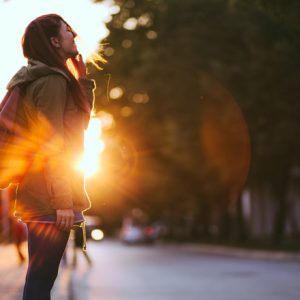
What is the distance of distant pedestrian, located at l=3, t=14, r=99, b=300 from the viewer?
3.70 meters

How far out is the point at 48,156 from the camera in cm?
371

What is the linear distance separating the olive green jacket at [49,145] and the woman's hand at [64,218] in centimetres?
2

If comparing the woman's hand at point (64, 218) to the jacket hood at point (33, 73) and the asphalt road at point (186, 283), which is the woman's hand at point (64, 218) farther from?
the asphalt road at point (186, 283)

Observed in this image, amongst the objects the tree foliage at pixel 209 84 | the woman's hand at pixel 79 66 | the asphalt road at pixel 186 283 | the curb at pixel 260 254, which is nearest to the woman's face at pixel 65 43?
the woman's hand at pixel 79 66

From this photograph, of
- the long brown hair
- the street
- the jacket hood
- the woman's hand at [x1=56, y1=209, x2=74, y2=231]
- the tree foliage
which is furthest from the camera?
the tree foliage

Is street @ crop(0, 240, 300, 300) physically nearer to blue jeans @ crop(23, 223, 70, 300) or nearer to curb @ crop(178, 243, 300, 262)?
curb @ crop(178, 243, 300, 262)

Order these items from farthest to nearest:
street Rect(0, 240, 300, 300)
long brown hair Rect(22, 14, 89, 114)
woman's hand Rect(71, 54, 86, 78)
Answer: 1. street Rect(0, 240, 300, 300)
2. woman's hand Rect(71, 54, 86, 78)
3. long brown hair Rect(22, 14, 89, 114)

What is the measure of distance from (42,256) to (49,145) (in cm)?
49

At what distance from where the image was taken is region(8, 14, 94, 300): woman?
145 inches

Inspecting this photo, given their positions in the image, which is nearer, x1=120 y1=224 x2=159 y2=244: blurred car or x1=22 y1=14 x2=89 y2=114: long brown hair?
x1=22 y1=14 x2=89 y2=114: long brown hair

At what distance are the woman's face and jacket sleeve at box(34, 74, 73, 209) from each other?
248 mm

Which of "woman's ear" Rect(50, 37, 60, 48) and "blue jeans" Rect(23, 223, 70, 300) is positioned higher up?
"woman's ear" Rect(50, 37, 60, 48)

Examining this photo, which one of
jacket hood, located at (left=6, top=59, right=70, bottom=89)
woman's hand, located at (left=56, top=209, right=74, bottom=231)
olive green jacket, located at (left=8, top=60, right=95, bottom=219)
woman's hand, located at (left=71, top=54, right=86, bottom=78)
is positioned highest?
woman's hand, located at (left=71, top=54, right=86, bottom=78)

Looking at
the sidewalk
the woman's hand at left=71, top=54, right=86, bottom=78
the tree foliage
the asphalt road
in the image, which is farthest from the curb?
the woman's hand at left=71, top=54, right=86, bottom=78
